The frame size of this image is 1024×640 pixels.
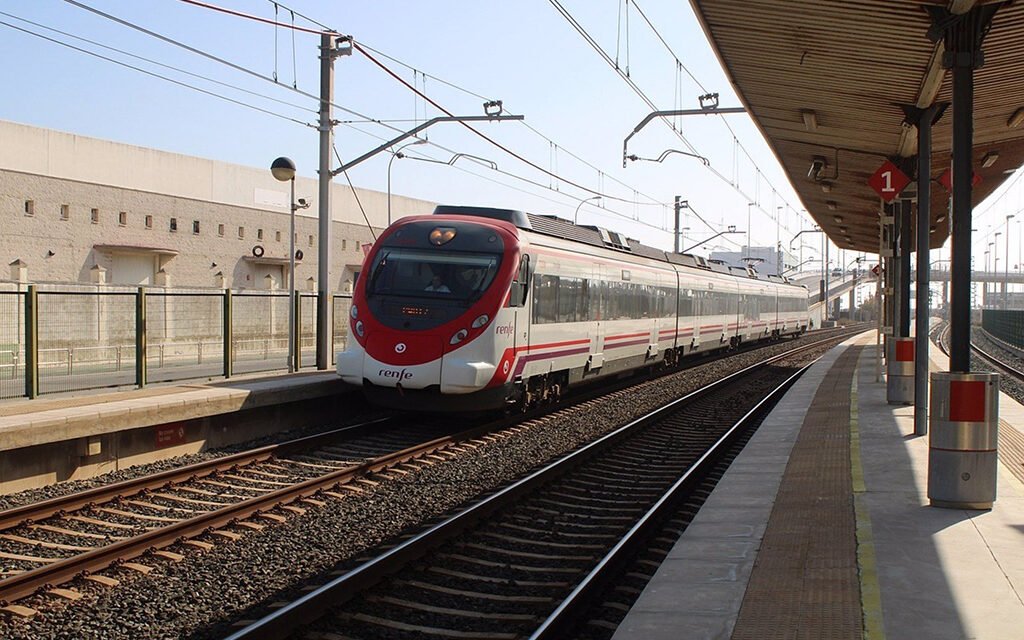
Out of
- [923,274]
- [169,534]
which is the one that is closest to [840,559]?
[169,534]

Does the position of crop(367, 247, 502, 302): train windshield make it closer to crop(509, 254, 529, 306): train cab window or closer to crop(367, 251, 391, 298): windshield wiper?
crop(367, 251, 391, 298): windshield wiper

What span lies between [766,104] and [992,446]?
273 inches

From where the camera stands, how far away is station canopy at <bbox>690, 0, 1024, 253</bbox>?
8836 millimetres

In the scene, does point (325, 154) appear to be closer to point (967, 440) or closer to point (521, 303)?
point (521, 303)

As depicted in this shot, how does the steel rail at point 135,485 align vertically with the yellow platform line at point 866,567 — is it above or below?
below

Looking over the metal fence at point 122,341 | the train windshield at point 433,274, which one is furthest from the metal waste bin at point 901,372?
the metal fence at point 122,341

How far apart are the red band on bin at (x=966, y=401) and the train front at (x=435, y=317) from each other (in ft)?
20.9

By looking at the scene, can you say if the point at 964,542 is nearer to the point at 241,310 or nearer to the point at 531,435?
the point at 531,435

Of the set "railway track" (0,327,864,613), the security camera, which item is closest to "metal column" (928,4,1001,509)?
"railway track" (0,327,864,613)

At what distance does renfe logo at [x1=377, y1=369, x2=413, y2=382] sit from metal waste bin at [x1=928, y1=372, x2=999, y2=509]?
22.7 feet

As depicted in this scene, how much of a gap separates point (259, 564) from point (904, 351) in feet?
40.3

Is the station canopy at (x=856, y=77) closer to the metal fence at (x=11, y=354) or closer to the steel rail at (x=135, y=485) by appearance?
the steel rail at (x=135, y=485)

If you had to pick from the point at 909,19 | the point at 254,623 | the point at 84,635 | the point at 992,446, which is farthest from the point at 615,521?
the point at 909,19

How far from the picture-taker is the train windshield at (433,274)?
519 inches
